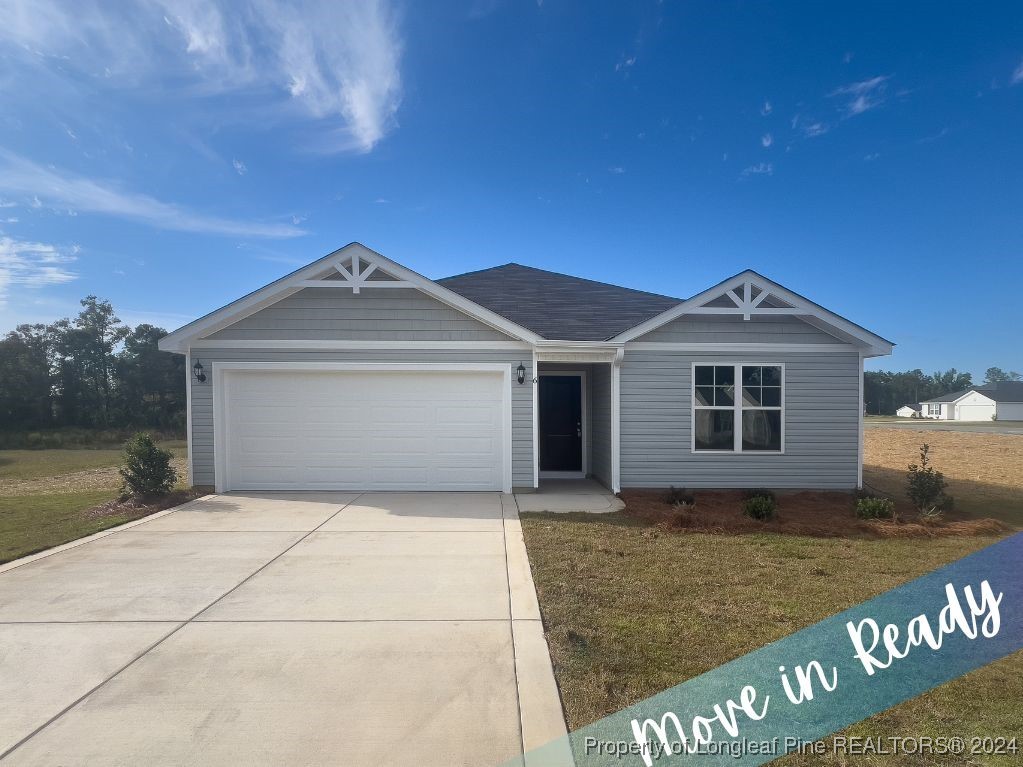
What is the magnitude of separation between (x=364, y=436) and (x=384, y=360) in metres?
1.50

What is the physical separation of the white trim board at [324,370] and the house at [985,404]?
254 feet

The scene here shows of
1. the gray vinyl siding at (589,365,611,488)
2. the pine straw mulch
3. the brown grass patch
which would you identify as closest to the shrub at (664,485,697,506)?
the pine straw mulch

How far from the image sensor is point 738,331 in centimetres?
898

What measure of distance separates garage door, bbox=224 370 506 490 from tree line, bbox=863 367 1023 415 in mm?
76471

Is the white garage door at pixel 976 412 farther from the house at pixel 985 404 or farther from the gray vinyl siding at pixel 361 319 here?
the gray vinyl siding at pixel 361 319

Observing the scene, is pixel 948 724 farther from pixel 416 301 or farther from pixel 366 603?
pixel 416 301

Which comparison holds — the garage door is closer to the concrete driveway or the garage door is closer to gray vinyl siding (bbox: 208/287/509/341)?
gray vinyl siding (bbox: 208/287/509/341)

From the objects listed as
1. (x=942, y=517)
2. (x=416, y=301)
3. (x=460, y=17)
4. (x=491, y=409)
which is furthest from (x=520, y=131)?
(x=942, y=517)

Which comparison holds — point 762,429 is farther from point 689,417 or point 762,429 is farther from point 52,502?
point 52,502

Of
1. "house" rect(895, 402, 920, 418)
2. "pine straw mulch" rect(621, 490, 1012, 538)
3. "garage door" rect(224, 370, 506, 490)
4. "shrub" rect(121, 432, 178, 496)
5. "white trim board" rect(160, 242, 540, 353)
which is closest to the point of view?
"pine straw mulch" rect(621, 490, 1012, 538)

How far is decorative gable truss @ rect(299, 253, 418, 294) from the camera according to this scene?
853 cm

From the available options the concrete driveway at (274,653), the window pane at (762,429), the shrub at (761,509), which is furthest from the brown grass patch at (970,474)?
the concrete driveway at (274,653)

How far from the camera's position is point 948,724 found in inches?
100.0

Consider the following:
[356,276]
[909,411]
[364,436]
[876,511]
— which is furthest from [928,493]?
[909,411]
